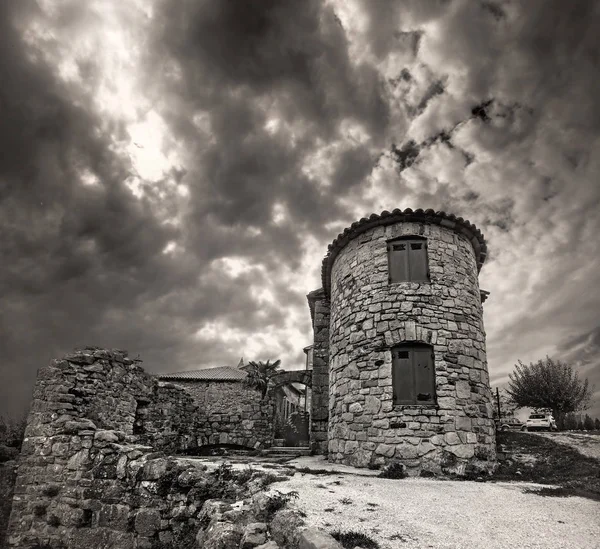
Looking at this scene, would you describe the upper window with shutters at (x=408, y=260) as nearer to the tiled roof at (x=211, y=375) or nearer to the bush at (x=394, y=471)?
the bush at (x=394, y=471)

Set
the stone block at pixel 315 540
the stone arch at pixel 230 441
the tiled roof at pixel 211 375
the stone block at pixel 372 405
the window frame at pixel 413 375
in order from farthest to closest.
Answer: the tiled roof at pixel 211 375 → the stone arch at pixel 230 441 → the stone block at pixel 372 405 → the window frame at pixel 413 375 → the stone block at pixel 315 540

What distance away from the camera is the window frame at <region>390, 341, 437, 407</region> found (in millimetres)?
8891

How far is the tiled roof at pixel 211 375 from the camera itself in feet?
111

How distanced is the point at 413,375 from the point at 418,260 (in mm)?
2889

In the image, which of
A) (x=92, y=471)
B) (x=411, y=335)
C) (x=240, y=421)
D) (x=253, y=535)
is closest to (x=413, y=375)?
Result: (x=411, y=335)

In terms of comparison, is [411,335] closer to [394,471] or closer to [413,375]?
[413,375]

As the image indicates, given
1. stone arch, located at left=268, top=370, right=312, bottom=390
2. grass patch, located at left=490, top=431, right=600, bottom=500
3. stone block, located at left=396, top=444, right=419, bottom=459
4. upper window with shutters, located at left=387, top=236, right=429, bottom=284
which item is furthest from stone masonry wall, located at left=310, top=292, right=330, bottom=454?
grass patch, located at left=490, top=431, right=600, bottom=500

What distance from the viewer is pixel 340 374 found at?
10.4 m

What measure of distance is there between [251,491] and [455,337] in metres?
5.99

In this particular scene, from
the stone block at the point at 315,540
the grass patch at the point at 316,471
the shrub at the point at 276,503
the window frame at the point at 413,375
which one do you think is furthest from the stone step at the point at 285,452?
the stone block at the point at 315,540

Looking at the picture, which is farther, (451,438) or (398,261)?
(398,261)

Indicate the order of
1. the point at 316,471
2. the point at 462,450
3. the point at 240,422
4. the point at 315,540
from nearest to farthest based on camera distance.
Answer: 1. the point at 315,540
2. the point at 316,471
3. the point at 462,450
4. the point at 240,422

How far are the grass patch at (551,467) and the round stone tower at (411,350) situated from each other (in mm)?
596

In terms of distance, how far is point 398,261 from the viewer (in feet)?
33.5
